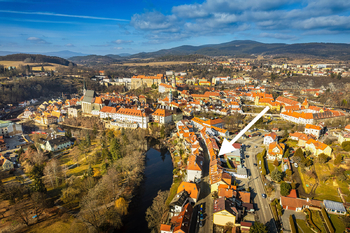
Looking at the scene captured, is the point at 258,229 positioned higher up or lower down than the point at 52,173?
higher up

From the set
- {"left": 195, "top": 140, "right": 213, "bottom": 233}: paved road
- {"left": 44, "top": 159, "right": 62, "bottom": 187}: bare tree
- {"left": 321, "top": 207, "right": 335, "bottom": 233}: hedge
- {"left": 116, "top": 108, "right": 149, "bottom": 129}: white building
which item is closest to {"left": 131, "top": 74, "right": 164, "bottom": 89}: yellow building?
{"left": 116, "top": 108, "right": 149, "bottom": 129}: white building

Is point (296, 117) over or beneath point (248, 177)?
over

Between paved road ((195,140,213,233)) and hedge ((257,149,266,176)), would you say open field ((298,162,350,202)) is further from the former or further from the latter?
paved road ((195,140,213,233))

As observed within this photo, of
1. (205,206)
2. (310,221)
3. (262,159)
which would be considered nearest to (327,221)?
(310,221)

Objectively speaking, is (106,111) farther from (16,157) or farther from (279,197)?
(279,197)

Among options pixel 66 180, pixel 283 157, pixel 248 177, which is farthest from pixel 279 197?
pixel 66 180

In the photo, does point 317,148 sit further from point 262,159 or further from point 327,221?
point 327,221
